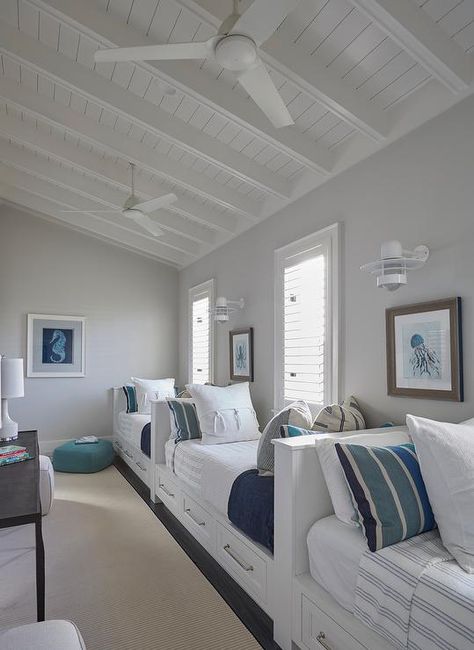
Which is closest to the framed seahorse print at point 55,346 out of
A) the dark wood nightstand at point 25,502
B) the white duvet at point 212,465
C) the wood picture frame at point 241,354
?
the wood picture frame at point 241,354

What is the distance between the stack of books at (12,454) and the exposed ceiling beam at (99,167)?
2561mm

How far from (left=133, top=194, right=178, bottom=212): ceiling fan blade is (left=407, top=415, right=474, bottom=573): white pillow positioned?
268cm

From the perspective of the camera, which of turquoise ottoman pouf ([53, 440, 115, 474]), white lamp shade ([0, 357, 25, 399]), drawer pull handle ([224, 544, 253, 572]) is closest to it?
drawer pull handle ([224, 544, 253, 572])

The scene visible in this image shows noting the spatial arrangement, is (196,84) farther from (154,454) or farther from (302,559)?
(154,454)

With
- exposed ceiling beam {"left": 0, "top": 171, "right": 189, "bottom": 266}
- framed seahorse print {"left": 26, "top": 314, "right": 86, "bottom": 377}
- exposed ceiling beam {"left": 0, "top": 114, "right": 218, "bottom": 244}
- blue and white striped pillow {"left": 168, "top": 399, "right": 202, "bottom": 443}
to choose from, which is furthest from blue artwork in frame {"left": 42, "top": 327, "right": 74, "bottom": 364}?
blue and white striped pillow {"left": 168, "top": 399, "right": 202, "bottom": 443}

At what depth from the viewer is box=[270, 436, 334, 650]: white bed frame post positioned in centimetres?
189

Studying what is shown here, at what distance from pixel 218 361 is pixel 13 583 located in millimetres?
2970

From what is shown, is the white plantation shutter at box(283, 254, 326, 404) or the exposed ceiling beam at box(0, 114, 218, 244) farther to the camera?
the exposed ceiling beam at box(0, 114, 218, 244)

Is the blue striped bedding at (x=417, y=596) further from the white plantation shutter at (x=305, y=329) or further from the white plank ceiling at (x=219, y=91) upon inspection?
the white plank ceiling at (x=219, y=91)

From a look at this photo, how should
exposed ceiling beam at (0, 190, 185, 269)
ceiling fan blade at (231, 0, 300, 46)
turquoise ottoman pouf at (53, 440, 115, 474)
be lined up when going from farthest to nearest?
exposed ceiling beam at (0, 190, 185, 269)
turquoise ottoman pouf at (53, 440, 115, 474)
ceiling fan blade at (231, 0, 300, 46)

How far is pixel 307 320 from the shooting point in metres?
3.39

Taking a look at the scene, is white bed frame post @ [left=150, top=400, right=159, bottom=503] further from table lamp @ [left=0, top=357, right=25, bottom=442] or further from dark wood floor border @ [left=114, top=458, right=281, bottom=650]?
table lamp @ [left=0, top=357, right=25, bottom=442]

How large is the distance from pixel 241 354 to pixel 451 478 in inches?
118

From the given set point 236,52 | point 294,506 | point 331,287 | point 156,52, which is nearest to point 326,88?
point 236,52
